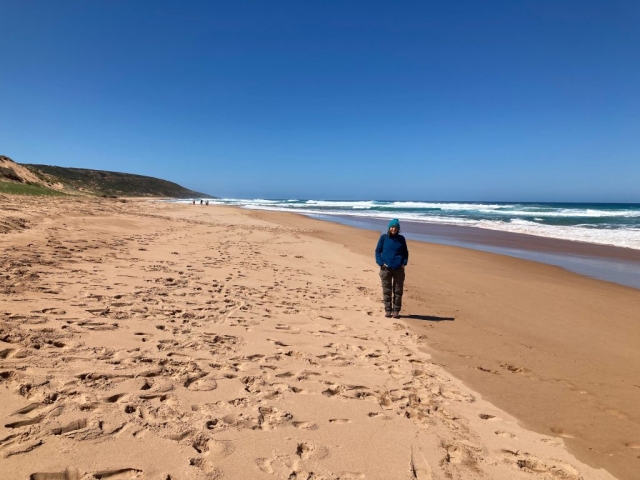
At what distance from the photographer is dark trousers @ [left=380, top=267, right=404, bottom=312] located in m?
6.21

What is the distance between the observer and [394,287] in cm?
630

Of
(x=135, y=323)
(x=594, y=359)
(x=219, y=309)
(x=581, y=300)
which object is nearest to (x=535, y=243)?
(x=581, y=300)

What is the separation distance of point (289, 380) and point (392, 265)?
3.13 metres

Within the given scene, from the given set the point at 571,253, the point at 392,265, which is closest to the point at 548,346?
the point at 392,265

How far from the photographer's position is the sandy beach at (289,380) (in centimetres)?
245

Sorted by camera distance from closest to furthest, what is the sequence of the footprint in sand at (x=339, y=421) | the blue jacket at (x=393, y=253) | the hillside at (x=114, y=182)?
the footprint in sand at (x=339, y=421) → the blue jacket at (x=393, y=253) → the hillside at (x=114, y=182)

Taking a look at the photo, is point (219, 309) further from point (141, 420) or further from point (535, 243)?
point (535, 243)

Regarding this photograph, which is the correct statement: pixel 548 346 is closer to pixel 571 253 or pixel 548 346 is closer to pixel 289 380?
pixel 289 380

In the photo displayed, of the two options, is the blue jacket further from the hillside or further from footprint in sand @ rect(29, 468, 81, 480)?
the hillside

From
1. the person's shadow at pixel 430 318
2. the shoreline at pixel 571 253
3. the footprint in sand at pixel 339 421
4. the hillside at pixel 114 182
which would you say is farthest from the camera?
the hillside at pixel 114 182

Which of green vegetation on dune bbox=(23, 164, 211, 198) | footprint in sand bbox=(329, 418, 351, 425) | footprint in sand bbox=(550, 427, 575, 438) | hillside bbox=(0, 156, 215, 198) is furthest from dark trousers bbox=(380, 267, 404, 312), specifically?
green vegetation on dune bbox=(23, 164, 211, 198)

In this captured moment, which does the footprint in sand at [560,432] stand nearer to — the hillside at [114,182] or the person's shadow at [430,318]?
the person's shadow at [430,318]

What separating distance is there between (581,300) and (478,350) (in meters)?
4.67

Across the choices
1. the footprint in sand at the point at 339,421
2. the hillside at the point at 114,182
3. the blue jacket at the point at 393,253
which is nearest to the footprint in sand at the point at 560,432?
the footprint in sand at the point at 339,421
